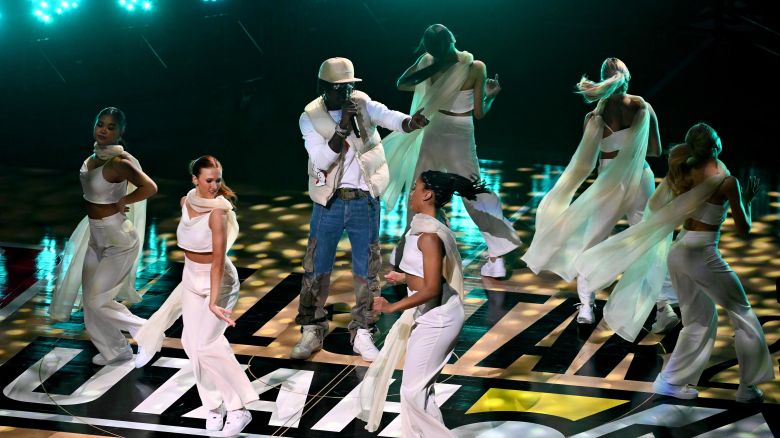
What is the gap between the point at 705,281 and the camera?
7.59m

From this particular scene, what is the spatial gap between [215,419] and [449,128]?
3199 millimetres

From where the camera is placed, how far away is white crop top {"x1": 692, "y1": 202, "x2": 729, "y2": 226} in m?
7.58

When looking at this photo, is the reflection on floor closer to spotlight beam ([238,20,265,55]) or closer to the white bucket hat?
the white bucket hat

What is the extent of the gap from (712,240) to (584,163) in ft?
5.52

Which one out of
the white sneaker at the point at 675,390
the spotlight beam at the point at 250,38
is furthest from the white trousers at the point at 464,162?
the spotlight beam at the point at 250,38

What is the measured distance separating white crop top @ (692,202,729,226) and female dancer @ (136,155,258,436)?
2722 millimetres

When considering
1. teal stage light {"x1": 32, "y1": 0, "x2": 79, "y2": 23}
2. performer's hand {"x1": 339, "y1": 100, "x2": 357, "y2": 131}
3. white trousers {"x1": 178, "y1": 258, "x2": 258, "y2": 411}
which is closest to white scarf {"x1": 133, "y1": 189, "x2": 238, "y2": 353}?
white trousers {"x1": 178, "y1": 258, "x2": 258, "y2": 411}

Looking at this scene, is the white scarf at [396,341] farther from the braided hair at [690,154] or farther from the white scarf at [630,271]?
the white scarf at [630,271]

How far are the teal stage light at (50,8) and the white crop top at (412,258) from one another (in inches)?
380

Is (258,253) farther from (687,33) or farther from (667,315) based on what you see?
(687,33)

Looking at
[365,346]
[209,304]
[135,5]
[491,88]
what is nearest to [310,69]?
[135,5]

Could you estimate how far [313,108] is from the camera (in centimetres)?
803

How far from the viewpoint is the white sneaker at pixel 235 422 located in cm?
712

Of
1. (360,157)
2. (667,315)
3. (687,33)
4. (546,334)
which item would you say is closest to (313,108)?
(360,157)
